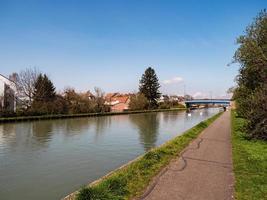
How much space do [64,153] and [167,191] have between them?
37.3 ft

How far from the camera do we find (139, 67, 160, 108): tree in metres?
98.7

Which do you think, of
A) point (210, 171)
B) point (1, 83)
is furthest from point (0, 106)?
point (210, 171)

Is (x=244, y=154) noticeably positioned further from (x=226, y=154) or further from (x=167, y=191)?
(x=167, y=191)

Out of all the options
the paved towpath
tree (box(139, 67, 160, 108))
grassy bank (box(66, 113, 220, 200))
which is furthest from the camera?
tree (box(139, 67, 160, 108))

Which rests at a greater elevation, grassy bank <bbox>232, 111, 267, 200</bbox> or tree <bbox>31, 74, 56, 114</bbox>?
tree <bbox>31, 74, 56, 114</bbox>

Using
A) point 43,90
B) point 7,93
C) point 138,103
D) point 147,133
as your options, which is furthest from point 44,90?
point 147,133

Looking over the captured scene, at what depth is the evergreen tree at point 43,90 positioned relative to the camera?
61781mm

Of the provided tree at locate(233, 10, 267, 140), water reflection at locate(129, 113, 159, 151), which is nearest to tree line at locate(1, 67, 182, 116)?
water reflection at locate(129, 113, 159, 151)

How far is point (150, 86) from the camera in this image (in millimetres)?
98938

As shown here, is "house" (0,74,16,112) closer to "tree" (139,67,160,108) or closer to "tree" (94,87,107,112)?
"tree" (94,87,107,112)

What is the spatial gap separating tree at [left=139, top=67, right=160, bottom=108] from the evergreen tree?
39.6m

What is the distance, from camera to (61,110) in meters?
58.2

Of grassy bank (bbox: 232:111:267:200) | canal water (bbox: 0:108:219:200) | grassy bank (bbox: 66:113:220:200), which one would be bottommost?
canal water (bbox: 0:108:219:200)

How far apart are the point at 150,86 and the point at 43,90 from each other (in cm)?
4356
